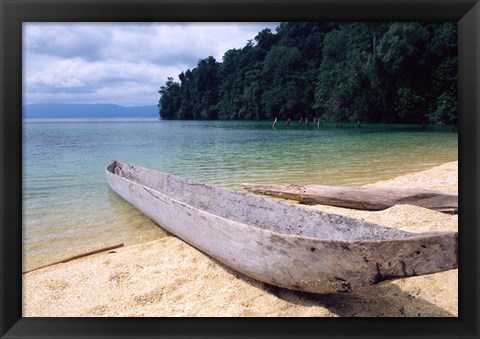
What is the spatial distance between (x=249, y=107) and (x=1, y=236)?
10.1 metres

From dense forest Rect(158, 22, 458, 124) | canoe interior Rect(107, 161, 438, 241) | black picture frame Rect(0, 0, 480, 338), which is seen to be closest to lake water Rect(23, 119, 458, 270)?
black picture frame Rect(0, 0, 480, 338)

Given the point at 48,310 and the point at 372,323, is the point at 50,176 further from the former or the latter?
the point at 372,323

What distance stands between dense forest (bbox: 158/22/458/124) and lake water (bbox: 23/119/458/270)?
1.95 ft

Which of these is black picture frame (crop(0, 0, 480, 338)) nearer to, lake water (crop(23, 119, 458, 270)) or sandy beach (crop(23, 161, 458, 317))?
sandy beach (crop(23, 161, 458, 317))

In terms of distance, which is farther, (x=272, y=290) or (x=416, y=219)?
(x=416, y=219)

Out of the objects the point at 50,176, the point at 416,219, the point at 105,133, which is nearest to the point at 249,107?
the point at 105,133

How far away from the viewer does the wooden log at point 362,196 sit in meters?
3.10

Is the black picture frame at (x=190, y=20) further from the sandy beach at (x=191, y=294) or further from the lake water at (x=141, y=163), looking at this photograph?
the lake water at (x=141, y=163)

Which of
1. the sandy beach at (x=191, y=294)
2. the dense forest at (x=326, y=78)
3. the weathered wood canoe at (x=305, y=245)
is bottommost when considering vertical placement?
the sandy beach at (x=191, y=294)

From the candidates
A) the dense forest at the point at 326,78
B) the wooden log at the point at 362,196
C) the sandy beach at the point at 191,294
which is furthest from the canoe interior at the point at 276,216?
the dense forest at the point at 326,78

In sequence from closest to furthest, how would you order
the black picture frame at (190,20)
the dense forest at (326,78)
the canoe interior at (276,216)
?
the canoe interior at (276,216) → the black picture frame at (190,20) → the dense forest at (326,78)

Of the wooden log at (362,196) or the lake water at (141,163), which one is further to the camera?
the lake water at (141,163)

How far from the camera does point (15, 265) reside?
2.06 meters

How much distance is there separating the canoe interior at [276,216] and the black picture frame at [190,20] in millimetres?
607
